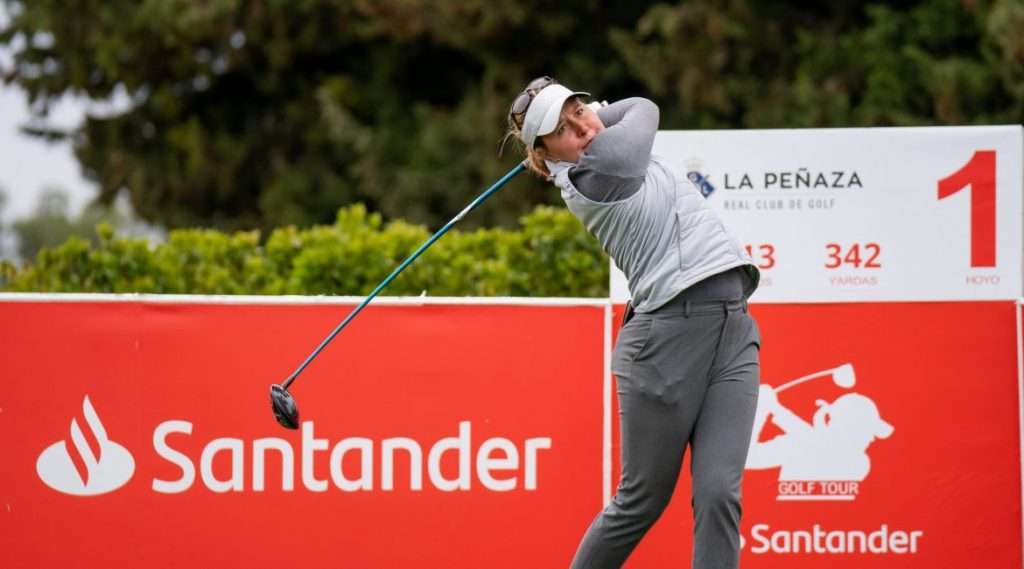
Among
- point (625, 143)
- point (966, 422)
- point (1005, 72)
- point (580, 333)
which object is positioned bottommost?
point (966, 422)

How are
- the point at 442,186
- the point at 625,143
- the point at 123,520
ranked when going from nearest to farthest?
the point at 625,143 → the point at 123,520 → the point at 442,186

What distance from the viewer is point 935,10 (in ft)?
46.2

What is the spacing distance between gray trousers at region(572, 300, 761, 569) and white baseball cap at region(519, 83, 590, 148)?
0.65m

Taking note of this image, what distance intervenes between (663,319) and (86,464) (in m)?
2.42

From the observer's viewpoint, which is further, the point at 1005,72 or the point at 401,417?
the point at 1005,72

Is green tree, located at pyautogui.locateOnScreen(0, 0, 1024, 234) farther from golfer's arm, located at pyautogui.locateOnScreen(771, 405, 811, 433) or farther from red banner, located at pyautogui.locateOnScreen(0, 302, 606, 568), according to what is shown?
red banner, located at pyautogui.locateOnScreen(0, 302, 606, 568)

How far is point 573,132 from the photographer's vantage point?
4266 millimetres

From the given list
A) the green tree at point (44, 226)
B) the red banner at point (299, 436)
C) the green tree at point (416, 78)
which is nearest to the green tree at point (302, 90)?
the green tree at point (416, 78)

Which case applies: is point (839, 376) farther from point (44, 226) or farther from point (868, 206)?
point (44, 226)

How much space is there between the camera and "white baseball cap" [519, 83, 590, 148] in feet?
13.8

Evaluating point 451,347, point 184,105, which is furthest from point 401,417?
point 184,105

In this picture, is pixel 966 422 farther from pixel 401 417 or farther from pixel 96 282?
pixel 96 282

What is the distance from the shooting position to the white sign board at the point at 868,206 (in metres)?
5.31

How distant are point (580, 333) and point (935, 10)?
10046 millimetres
